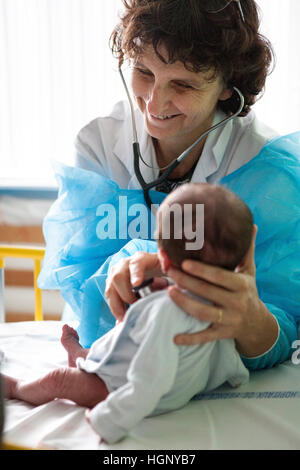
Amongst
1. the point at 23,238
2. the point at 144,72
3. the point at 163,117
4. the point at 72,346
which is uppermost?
the point at 144,72

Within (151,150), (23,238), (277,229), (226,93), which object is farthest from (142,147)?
(23,238)

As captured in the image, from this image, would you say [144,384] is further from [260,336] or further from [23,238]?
[23,238]

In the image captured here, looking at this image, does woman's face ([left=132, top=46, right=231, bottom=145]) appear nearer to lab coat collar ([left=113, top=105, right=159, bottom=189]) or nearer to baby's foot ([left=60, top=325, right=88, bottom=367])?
lab coat collar ([left=113, top=105, right=159, bottom=189])

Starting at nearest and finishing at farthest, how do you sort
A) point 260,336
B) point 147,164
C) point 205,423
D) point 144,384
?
point 144,384
point 205,423
point 260,336
point 147,164

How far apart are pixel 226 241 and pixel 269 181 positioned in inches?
17.5

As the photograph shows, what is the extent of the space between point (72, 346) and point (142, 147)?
1.84ft

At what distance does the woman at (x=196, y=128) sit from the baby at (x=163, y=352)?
0.10 feet

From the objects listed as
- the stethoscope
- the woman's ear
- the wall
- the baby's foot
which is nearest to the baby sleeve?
the baby's foot

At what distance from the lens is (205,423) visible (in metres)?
0.98

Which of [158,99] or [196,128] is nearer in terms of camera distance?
[158,99]

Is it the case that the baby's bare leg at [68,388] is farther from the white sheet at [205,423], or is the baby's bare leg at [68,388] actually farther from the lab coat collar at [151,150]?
the lab coat collar at [151,150]

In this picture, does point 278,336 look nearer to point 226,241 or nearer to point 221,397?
point 221,397

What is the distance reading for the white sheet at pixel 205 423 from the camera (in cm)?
93
